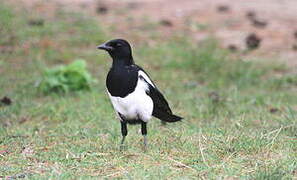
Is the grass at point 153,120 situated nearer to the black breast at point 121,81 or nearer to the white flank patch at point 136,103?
the white flank patch at point 136,103

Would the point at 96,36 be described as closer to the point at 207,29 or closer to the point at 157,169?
the point at 207,29

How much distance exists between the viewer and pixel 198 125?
6.79 metres

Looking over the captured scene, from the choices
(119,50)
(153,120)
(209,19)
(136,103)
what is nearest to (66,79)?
(153,120)

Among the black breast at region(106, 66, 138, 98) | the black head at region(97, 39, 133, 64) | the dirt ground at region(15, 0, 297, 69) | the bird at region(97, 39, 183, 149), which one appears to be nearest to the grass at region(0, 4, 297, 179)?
the bird at region(97, 39, 183, 149)

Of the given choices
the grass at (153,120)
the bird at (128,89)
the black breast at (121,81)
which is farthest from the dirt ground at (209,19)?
the black breast at (121,81)

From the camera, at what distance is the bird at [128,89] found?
5.29 meters

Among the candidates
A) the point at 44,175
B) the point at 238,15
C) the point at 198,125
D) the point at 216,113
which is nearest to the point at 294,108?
the point at 216,113

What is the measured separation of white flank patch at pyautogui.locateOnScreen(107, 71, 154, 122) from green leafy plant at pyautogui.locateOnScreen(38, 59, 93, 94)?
9.92ft

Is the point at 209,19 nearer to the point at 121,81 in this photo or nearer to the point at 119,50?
the point at 119,50

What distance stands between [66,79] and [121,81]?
3.26m

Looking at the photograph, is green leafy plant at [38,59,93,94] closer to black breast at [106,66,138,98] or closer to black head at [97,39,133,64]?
black head at [97,39,133,64]

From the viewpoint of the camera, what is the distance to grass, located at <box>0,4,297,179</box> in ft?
16.1

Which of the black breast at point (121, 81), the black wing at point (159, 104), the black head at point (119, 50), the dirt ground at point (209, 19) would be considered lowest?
the dirt ground at point (209, 19)

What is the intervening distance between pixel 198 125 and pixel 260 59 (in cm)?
387
